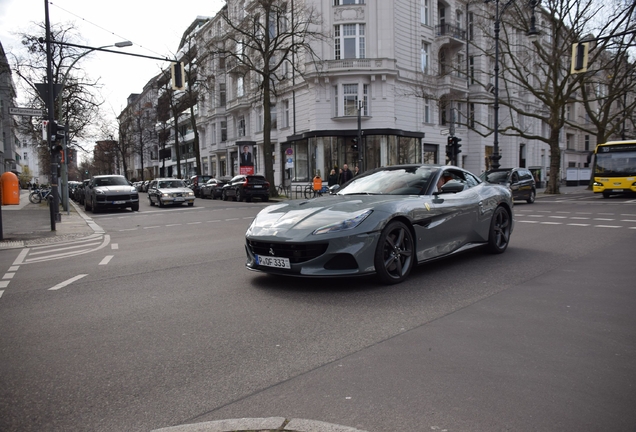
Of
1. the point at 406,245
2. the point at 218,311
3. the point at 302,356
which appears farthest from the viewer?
the point at 406,245

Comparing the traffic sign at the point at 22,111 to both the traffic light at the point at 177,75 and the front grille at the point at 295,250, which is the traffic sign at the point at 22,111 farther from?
the front grille at the point at 295,250

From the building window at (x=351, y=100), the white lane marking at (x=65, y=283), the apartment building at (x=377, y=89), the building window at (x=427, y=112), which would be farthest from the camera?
the building window at (x=427, y=112)

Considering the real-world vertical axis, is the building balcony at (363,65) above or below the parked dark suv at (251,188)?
above

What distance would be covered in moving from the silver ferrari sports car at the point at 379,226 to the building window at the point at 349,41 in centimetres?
2986

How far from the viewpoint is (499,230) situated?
8.12 metres

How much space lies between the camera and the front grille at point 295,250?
5.44 metres

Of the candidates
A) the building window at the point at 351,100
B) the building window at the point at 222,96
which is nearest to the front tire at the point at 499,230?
the building window at the point at 351,100

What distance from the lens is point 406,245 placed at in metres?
6.11

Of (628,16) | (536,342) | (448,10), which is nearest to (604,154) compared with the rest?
(628,16)

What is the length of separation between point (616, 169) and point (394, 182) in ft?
75.9

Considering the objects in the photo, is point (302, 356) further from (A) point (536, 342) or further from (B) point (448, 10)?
(B) point (448, 10)

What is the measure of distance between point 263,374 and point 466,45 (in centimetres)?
4395

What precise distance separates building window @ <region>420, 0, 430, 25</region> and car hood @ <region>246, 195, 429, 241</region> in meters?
36.7

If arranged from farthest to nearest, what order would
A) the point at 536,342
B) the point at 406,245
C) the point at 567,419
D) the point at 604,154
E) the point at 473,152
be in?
the point at 473,152 < the point at 604,154 < the point at 406,245 < the point at 536,342 < the point at 567,419
